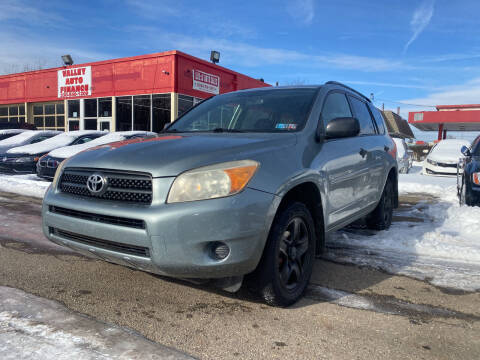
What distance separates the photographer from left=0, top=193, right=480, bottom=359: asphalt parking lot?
7.40 feet

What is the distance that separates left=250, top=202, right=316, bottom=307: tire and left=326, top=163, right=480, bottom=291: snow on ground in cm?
116

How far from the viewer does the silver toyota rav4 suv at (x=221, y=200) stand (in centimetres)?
235

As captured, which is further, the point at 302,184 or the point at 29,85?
the point at 29,85

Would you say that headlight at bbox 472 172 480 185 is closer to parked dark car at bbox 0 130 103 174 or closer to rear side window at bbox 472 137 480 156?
rear side window at bbox 472 137 480 156

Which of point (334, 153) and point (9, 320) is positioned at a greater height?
point (334, 153)

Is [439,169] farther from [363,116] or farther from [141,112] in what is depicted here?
[141,112]

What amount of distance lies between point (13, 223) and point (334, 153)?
4.23 meters

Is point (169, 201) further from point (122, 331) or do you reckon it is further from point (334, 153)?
point (334, 153)

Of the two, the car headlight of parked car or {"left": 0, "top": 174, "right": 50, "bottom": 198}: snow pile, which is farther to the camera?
the car headlight of parked car

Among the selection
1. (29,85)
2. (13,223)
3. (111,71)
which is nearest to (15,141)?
(13,223)

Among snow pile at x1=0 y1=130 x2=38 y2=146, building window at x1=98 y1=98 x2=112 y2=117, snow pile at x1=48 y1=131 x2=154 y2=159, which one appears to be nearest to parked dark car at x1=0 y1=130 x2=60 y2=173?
snow pile at x1=0 y1=130 x2=38 y2=146

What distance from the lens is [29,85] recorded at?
1003 inches

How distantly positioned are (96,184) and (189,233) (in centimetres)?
75

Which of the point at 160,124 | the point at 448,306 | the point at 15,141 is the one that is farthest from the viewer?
the point at 160,124
